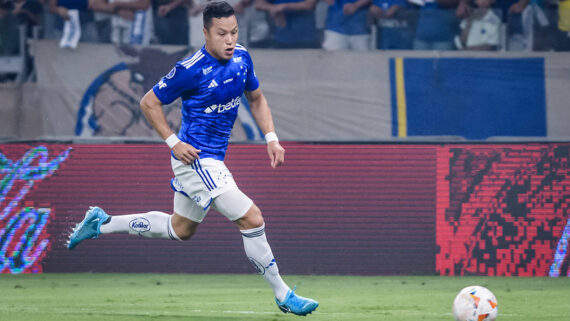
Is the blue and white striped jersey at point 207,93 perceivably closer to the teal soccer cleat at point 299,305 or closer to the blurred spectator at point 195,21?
the teal soccer cleat at point 299,305

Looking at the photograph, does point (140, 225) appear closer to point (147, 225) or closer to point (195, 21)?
point (147, 225)

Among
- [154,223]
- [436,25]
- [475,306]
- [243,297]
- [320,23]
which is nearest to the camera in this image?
[475,306]

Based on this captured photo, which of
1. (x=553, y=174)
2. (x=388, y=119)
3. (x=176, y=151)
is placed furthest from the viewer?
(x=388, y=119)

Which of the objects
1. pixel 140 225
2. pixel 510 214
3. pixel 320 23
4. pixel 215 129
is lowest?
pixel 510 214

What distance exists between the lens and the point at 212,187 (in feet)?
22.9

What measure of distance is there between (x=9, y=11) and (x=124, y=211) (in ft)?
13.4

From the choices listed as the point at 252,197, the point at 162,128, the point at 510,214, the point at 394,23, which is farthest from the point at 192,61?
the point at 394,23

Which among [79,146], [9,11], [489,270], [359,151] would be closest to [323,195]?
[359,151]

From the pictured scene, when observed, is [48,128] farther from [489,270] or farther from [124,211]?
[489,270]

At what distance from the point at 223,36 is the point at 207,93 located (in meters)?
0.45

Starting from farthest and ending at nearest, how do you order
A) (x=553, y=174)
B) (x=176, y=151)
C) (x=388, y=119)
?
(x=388, y=119) → (x=553, y=174) → (x=176, y=151)

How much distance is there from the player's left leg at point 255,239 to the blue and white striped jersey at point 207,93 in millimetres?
407

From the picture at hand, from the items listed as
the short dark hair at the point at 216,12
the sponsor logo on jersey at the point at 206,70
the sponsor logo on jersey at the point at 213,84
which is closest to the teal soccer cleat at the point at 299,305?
the sponsor logo on jersey at the point at 213,84

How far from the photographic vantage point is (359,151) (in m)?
11.0
